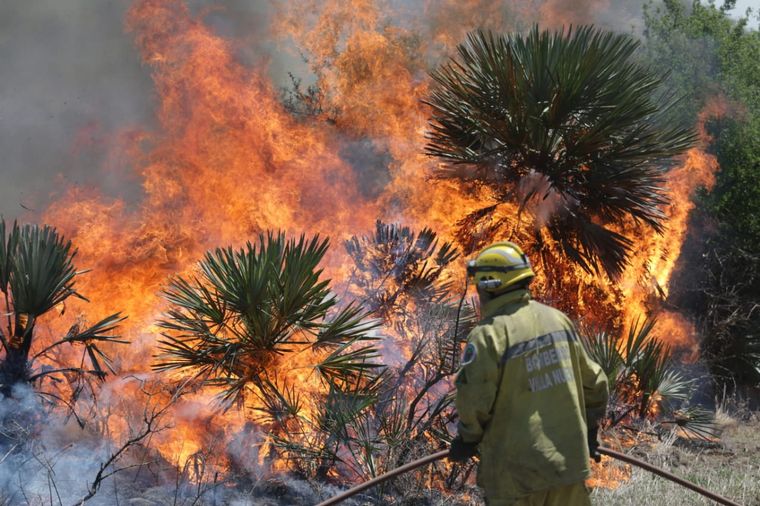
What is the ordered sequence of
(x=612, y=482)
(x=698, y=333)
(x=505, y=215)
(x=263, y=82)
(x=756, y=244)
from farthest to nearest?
(x=756, y=244)
(x=698, y=333)
(x=263, y=82)
(x=505, y=215)
(x=612, y=482)

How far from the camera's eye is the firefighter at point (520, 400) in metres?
3.66

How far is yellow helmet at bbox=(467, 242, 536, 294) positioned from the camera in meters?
3.79

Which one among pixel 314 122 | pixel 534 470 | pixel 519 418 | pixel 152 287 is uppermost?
pixel 314 122

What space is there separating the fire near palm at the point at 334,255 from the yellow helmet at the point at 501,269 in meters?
0.42

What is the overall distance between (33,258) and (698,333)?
10.1 m

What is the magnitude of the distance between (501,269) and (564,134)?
4414mm

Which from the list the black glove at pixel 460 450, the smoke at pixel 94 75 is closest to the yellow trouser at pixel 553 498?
the black glove at pixel 460 450

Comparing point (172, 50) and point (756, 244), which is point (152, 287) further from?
point (756, 244)

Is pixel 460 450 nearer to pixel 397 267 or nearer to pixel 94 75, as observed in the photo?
pixel 397 267

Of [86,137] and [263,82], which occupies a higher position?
[86,137]

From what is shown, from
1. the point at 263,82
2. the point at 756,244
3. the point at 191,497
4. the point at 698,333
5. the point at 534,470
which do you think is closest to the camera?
the point at 534,470

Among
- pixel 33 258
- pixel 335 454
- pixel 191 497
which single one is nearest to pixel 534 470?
pixel 335 454

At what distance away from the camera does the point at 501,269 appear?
3801mm

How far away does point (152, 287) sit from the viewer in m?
8.97
